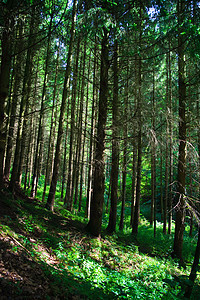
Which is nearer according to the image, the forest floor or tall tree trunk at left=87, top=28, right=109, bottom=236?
the forest floor

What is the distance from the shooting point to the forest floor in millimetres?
2963

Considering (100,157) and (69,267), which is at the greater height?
(100,157)

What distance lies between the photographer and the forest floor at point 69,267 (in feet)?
9.72

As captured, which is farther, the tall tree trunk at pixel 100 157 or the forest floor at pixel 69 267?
the tall tree trunk at pixel 100 157

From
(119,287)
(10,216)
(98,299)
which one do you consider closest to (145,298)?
(119,287)

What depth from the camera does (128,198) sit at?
84.4 ft

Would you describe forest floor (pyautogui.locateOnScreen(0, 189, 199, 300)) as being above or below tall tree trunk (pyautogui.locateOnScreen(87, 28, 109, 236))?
below

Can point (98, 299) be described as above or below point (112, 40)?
below

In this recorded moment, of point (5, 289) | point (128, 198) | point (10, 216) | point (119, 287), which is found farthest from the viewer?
point (128, 198)

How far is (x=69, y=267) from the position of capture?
14.2 ft

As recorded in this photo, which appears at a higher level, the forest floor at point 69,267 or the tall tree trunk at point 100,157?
the tall tree trunk at point 100,157

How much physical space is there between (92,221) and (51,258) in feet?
8.89

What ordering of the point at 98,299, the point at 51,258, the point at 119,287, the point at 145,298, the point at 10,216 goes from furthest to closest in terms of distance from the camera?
the point at 10,216, the point at 51,258, the point at 119,287, the point at 145,298, the point at 98,299

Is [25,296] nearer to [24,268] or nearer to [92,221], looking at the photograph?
[24,268]
